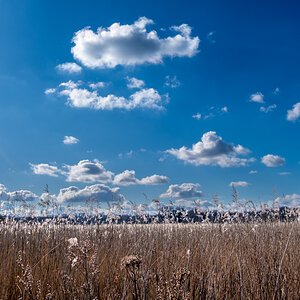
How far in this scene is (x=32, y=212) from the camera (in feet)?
32.2

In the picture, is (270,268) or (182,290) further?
(270,268)

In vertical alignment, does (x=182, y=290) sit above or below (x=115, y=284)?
above

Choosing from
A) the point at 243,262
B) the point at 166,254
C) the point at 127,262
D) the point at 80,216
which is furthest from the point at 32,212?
the point at 127,262

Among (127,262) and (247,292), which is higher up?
(127,262)

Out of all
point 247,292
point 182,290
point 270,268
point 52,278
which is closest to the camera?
point 182,290

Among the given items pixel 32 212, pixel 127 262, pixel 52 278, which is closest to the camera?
pixel 127 262

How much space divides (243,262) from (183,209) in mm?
7339

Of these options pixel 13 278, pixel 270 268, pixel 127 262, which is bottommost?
pixel 13 278

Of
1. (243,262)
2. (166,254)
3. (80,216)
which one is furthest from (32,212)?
(243,262)

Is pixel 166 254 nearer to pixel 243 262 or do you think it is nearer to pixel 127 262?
pixel 243 262

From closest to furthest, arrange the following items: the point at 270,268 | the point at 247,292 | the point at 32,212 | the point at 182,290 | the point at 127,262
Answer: the point at 127,262
the point at 182,290
the point at 247,292
the point at 270,268
the point at 32,212

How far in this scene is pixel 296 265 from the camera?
446 centimetres

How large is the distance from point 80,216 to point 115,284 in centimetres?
826

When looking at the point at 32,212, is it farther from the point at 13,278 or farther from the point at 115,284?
the point at 115,284
